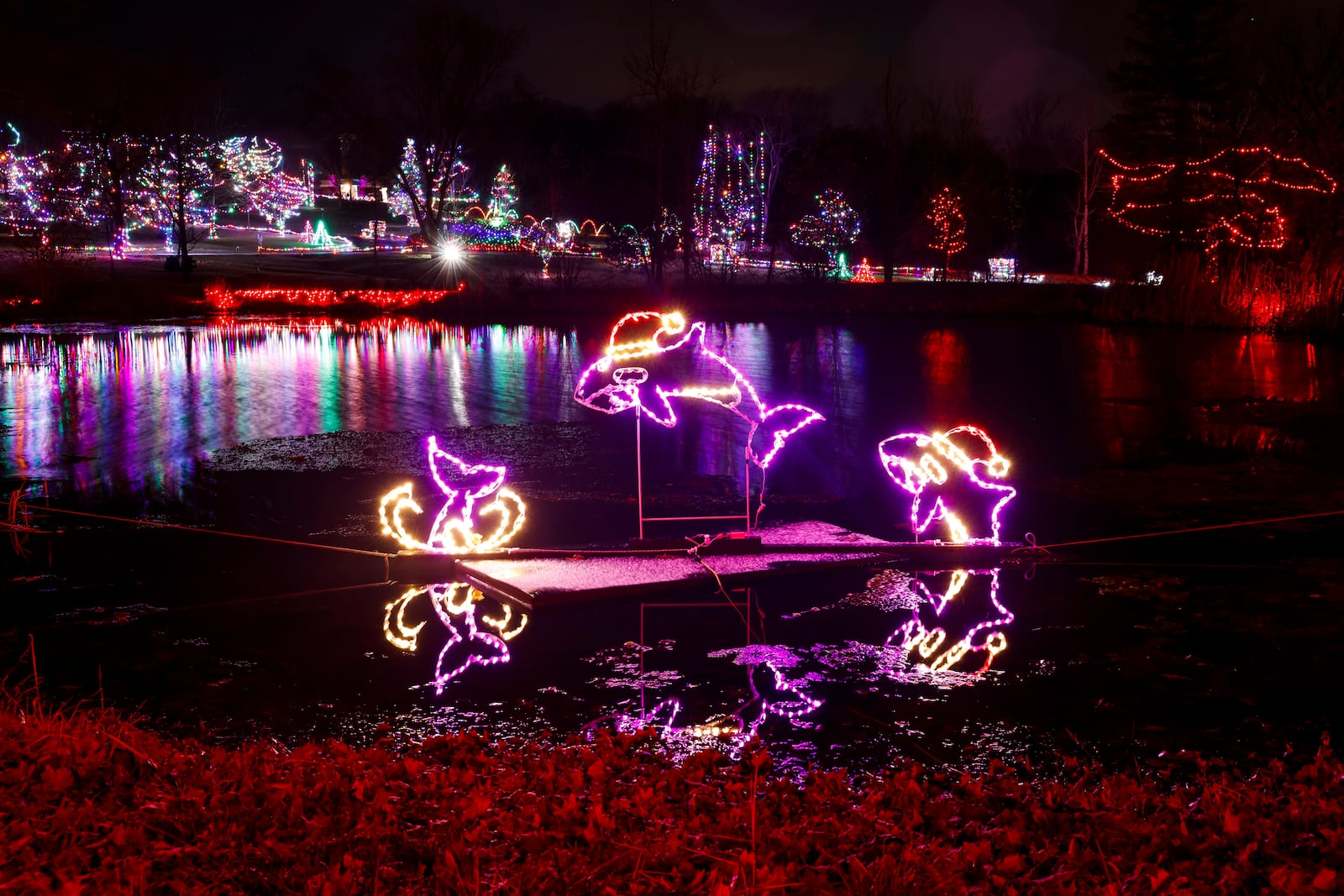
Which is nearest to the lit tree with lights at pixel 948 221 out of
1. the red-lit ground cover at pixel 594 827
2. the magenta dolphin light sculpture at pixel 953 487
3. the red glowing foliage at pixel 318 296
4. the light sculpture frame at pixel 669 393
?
the red glowing foliage at pixel 318 296

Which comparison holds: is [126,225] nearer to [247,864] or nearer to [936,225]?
[936,225]

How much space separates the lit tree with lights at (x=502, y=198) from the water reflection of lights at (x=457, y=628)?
174 feet

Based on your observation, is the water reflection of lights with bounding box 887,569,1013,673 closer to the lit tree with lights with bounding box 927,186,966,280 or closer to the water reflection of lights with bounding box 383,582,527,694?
the water reflection of lights with bounding box 383,582,527,694

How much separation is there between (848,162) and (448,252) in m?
20.2

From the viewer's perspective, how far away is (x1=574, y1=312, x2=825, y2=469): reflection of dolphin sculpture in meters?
8.97

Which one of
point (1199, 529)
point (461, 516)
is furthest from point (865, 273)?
point (461, 516)

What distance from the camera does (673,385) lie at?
20.7 m

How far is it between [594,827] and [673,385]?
16846 mm

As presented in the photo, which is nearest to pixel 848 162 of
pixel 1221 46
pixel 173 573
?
pixel 1221 46

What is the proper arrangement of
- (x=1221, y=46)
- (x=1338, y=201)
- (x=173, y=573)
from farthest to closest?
1. (x=1221, y=46)
2. (x=1338, y=201)
3. (x=173, y=573)

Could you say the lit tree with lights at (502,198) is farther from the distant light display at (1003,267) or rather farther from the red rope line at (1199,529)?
the red rope line at (1199,529)

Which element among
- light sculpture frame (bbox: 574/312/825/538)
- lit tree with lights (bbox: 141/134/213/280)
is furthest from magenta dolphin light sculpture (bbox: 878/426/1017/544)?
lit tree with lights (bbox: 141/134/213/280)

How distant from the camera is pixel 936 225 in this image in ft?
177

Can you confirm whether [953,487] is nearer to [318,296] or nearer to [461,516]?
[461,516]
